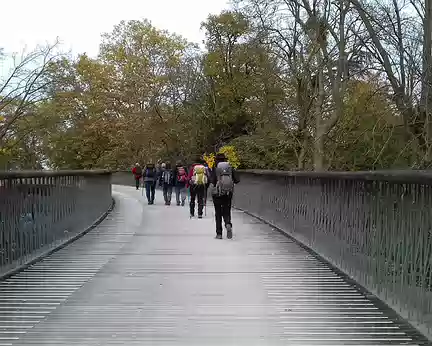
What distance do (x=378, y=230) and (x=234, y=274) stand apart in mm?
2257

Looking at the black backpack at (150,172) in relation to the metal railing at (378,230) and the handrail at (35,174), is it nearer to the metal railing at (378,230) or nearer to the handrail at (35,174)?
the handrail at (35,174)

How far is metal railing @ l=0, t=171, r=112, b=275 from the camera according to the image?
28.6 ft

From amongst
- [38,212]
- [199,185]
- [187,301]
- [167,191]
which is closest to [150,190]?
[167,191]

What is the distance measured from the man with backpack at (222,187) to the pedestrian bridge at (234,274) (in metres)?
0.58

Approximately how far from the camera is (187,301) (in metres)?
6.87

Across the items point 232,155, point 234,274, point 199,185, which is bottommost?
point 234,274

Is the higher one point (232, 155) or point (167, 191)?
point (232, 155)

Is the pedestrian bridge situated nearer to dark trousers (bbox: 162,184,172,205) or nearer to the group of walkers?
the group of walkers

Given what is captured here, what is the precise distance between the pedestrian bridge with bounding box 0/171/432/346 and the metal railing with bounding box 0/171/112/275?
3cm

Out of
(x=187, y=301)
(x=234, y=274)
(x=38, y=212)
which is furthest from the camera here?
(x=38, y=212)

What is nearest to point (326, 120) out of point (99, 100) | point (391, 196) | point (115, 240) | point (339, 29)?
point (339, 29)

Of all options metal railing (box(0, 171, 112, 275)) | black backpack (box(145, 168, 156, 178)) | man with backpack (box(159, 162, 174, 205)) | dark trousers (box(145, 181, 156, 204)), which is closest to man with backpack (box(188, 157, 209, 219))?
metal railing (box(0, 171, 112, 275))

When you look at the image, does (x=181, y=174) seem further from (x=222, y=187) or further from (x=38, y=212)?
(x=38, y=212)

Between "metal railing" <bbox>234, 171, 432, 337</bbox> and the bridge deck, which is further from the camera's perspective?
"metal railing" <bbox>234, 171, 432, 337</bbox>
